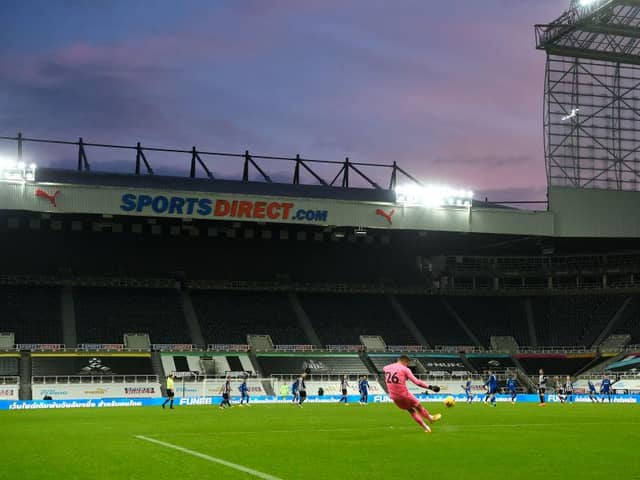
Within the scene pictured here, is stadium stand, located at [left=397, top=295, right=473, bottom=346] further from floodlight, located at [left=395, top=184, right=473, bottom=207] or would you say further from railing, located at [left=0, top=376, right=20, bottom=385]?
railing, located at [left=0, top=376, right=20, bottom=385]

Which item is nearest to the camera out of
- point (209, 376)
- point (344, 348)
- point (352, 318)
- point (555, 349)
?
point (209, 376)

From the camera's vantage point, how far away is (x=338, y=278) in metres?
77.3

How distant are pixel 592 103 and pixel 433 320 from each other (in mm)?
22986

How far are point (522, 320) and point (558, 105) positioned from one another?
21.7 meters

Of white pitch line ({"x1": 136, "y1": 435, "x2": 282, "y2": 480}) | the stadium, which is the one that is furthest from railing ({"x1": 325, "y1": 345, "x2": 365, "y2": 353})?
white pitch line ({"x1": 136, "y1": 435, "x2": 282, "y2": 480})

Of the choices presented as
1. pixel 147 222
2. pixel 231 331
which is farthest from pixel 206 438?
pixel 147 222

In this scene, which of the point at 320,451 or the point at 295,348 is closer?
the point at 320,451

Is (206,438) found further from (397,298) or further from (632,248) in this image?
(632,248)

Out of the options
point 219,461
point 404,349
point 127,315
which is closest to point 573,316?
point 404,349

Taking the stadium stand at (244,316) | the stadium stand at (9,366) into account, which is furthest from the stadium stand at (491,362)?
the stadium stand at (9,366)

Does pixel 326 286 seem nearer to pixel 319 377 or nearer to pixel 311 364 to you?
pixel 311 364

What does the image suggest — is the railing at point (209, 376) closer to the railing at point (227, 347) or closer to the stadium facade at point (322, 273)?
the stadium facade at point (322, 273)

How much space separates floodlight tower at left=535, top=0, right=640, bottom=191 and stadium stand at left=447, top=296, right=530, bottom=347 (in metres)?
16.5

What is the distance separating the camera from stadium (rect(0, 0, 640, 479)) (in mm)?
58000
